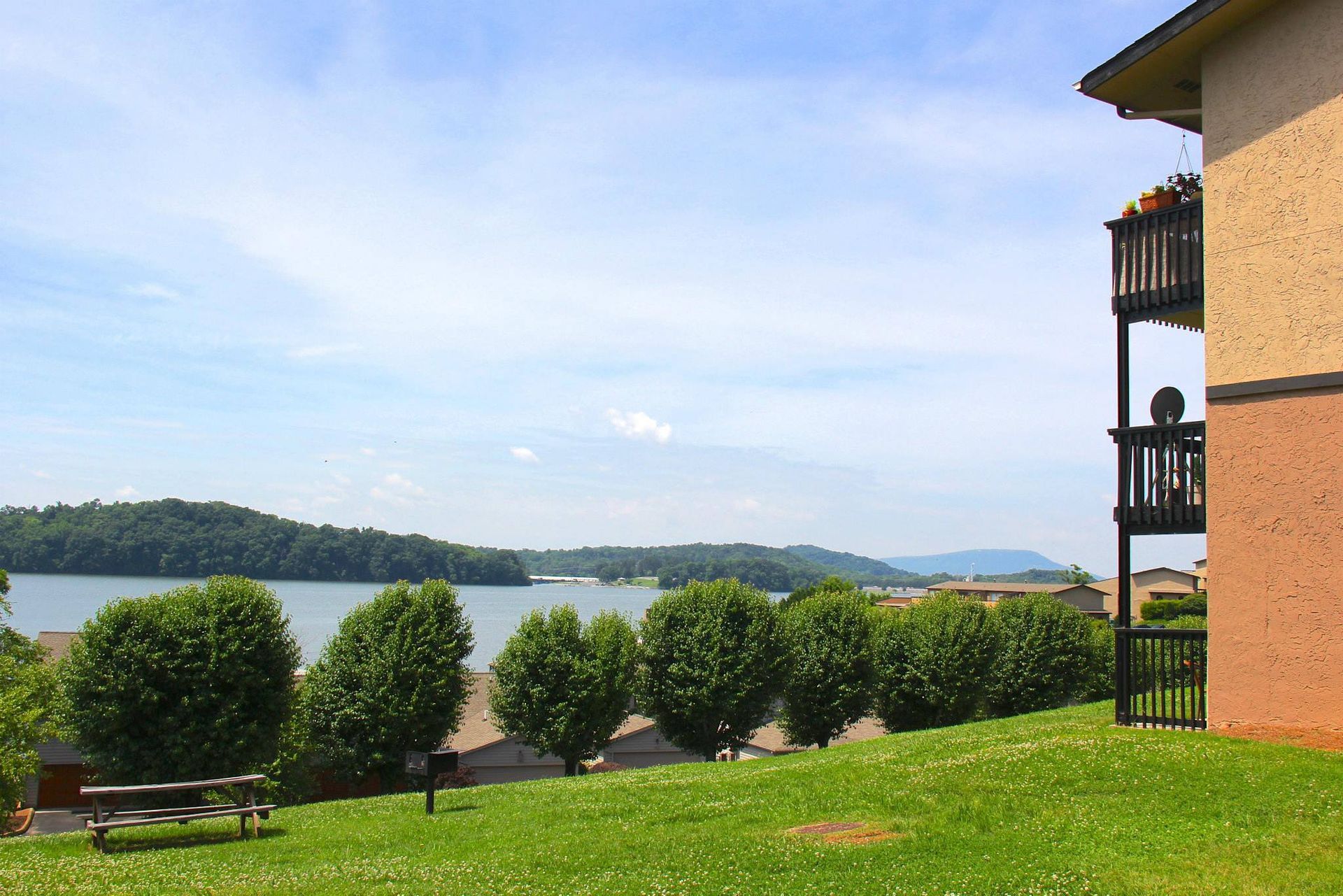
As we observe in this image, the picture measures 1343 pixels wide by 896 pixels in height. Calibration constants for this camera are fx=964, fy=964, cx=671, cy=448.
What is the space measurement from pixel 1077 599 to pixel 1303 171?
9579cm

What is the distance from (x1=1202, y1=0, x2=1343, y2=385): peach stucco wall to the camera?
13062 mm

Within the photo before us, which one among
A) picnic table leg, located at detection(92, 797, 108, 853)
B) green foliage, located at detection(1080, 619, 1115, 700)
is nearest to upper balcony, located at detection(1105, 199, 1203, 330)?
picnic table leg, located at detection(92, 797, 108, 853)

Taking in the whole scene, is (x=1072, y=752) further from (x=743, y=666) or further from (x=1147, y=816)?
(x=743, y=666)

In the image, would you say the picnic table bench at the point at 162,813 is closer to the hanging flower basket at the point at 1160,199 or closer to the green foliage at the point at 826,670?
the hanging flower basket at the point at 1160,199

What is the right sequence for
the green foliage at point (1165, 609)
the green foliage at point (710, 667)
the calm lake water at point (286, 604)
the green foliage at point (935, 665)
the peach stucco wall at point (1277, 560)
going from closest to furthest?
the peach stucco wall at point (1277, 560)
the green foliage at point (710, 667)
the green foliage at point (935, 665)
the green foliage at point (1165, 609)
the calm lake water at point (286, 604)

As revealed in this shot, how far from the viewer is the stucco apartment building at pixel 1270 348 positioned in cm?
1277

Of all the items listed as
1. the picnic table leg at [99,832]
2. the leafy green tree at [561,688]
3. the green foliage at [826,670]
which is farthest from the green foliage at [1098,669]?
the picnic table leg at [99,832]

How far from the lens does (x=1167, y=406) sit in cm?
1555

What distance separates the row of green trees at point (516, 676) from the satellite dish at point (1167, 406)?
84.1 ft

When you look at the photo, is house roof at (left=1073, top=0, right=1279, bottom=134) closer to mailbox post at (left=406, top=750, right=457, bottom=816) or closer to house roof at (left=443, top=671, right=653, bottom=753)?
mailbox post at (left=406, top=750, right=457, bottom=816)

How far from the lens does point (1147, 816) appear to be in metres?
9.52

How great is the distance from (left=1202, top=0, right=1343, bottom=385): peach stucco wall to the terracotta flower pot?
117cm

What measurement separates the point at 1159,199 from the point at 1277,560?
20.3 ft


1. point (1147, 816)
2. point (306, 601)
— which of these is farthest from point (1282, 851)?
point (306, 601)
